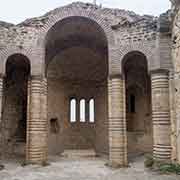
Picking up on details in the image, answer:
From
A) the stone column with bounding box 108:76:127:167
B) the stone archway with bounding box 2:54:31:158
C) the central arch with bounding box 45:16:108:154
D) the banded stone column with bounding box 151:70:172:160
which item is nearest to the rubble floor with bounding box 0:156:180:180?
the stone column with bounding box 108:76:127:167

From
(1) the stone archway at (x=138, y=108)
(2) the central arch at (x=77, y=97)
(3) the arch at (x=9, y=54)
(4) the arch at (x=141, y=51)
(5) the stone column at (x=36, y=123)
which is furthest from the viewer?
(2) the central arch at (x=77, y=97)

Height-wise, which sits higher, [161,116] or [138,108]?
[138,108]

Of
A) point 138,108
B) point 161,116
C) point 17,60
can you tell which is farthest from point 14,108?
point 161,116

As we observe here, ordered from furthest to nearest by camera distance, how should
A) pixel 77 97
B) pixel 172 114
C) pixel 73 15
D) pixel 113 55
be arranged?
pixel 77 97
pixel 73 15
pixel 113 55
pixel 172 114

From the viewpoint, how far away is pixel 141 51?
9.66 meters

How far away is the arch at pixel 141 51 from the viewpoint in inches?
369

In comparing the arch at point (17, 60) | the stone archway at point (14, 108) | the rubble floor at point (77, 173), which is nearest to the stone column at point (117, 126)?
the rubble floor at point (77, 173)

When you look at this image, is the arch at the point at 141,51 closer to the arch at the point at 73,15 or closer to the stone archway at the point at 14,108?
the arch at the point at 73,15

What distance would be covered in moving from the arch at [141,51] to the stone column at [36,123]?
358 cm

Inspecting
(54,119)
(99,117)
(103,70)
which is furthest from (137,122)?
(54,119)

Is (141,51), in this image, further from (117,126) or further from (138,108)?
(138,108)

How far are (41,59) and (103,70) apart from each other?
596 centimetres

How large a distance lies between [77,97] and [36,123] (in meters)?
6.28

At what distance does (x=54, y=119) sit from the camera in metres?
15.0
